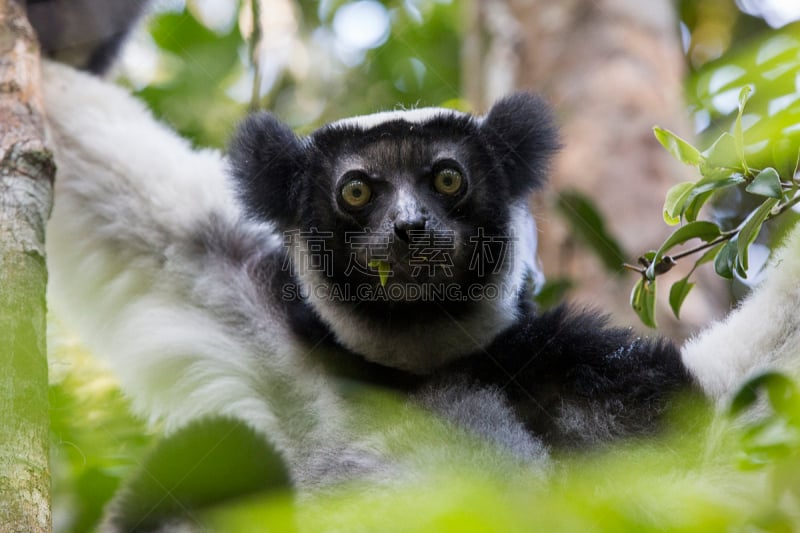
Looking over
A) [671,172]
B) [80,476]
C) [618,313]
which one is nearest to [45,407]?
[80,476]

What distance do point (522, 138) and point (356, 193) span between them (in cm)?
78

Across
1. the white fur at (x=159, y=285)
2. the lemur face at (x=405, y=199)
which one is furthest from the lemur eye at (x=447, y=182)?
the white fur at (x=159, y=285)

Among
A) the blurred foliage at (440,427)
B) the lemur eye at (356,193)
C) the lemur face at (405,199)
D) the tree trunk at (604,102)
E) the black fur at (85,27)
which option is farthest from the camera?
the tree trunk at (604,102)

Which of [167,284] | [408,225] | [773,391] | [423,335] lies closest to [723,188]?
[773,391]

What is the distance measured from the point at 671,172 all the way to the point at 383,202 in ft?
9.94

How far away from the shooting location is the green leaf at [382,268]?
3020 mm

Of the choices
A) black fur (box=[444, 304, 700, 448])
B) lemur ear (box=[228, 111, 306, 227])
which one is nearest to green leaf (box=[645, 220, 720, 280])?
black fur (box=[444, 304, 700, 448])

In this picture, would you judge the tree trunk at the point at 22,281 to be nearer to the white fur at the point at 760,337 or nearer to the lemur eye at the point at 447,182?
the lemur eye at the point at 447,182

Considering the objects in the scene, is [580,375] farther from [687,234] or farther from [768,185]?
[768,185]

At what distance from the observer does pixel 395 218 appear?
291 cm

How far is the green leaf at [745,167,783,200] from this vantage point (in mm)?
1975

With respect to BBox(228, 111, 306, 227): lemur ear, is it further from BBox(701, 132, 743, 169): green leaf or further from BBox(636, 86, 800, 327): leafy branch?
BBox(701, 132, 743, 169): green leaf

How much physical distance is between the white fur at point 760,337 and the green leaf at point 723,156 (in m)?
0.56

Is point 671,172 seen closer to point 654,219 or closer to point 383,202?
point 654,219
